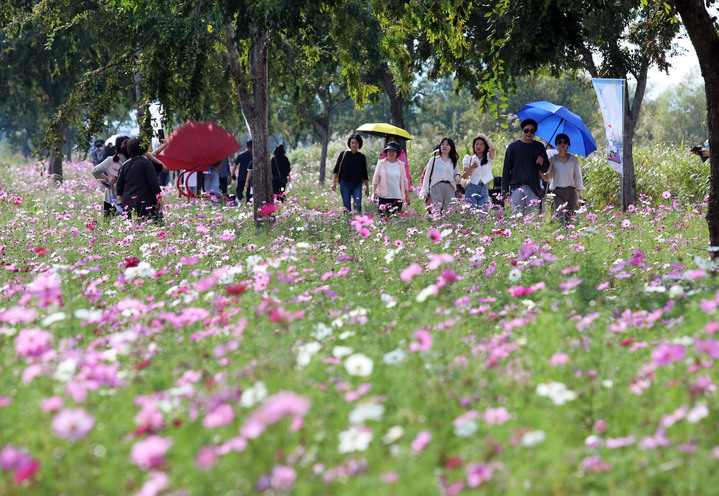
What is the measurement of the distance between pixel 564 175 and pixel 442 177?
69.2 inches

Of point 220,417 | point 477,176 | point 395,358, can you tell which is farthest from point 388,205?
point 220,417

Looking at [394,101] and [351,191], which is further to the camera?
[394,101]

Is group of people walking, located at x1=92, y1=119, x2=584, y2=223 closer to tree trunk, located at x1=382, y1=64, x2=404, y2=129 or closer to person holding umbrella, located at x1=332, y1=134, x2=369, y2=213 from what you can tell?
person holding umbrella, located at x1=332, y1=134, x2=369, y2=213

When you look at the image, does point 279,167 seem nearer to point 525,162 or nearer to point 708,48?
point 525,162

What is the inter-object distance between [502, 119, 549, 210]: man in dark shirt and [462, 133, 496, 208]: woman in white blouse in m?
1.44

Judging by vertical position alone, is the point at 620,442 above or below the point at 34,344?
below

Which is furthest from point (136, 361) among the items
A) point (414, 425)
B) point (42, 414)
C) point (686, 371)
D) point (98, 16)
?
point (98, 16)

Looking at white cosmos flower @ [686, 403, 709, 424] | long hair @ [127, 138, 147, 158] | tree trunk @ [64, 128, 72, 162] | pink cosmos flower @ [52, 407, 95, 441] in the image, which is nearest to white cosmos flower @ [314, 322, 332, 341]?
pink cosmos flower @ [52, 407, 95, 441]

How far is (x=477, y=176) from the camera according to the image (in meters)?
11.1

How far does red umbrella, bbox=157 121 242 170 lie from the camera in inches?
487

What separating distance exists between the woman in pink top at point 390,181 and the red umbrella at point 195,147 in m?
3.33

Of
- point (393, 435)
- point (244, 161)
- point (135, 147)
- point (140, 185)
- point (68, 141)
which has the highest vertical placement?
point (68, 141)

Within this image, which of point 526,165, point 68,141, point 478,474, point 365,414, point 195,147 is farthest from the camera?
point 68,141

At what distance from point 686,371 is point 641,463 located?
0.85 metres
